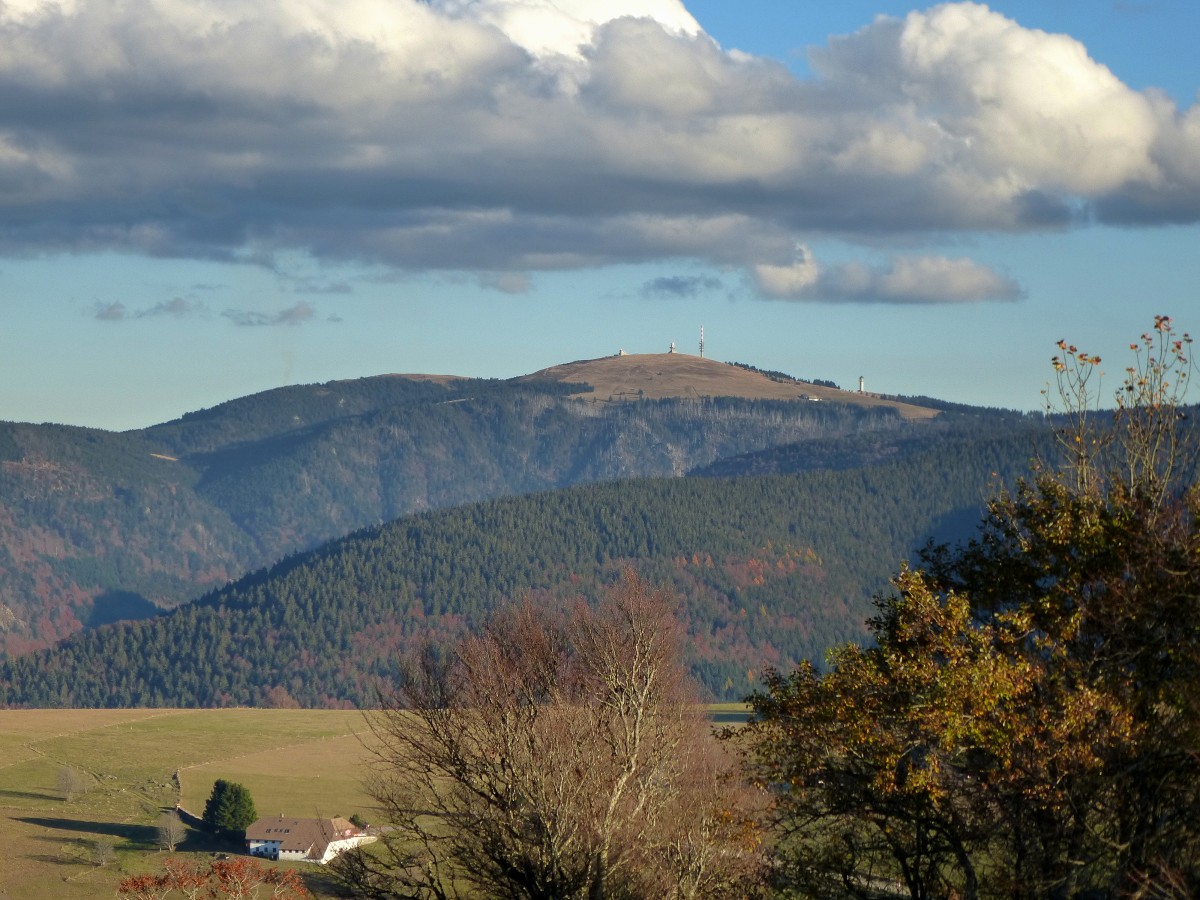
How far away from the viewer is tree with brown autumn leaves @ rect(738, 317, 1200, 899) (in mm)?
25484

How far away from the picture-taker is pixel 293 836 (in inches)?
5492

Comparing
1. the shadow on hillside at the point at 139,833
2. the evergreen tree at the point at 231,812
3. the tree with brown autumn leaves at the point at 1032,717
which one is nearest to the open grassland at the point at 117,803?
the shadow on hillside at the point at 139,833

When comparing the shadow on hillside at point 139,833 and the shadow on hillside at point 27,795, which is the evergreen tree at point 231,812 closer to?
the shadow on hillside at point 139,833

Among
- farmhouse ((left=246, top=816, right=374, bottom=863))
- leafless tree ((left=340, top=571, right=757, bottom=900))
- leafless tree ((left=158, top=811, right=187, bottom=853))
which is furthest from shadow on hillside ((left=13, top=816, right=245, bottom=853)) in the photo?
leafless tree ((left=340, top=571, right=757, bottom=900))

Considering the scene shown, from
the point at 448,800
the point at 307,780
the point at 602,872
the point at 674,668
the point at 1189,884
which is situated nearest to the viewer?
the point at 1189,884

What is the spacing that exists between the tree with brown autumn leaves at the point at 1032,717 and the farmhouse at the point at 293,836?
10002cm

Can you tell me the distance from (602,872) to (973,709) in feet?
42.5

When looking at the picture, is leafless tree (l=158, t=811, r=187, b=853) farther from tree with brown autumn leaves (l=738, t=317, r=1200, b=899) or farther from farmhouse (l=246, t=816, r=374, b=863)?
tree with brown autumn leaves (l=738, t=317, r=1200, b=899)

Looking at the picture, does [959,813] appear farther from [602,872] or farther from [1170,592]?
[602,872]

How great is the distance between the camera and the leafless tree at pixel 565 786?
37094mm

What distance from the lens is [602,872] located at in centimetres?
3606

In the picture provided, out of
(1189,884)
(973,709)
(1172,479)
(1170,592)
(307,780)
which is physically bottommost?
(307,780)

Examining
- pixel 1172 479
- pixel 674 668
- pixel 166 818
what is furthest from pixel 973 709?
pixel 166 818

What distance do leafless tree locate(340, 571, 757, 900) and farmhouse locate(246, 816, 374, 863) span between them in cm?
7546
